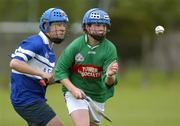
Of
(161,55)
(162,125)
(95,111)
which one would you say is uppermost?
(95,111)

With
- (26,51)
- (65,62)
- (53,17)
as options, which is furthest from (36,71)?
(53,17)

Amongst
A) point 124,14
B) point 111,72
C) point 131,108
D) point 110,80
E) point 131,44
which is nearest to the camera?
point 111,72

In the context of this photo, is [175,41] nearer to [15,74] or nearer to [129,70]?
[129,70]

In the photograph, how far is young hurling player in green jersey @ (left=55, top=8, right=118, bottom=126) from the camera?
1089cm

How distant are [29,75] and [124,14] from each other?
30857 millimetres

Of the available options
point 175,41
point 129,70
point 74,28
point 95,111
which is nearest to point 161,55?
point 175,41

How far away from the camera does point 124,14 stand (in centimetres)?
4156

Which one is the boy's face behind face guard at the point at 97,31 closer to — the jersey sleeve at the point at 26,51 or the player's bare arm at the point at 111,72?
the player's bare arm at the point at 111,72

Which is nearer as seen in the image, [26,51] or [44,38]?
[26,51]

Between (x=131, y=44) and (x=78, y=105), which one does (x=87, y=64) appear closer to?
(x=78, y=105)

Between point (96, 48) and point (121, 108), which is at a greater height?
point (96, 48)

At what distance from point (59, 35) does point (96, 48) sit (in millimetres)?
531

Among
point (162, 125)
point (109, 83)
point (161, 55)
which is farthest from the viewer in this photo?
point (161, 55)

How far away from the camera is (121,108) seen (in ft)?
75.0
